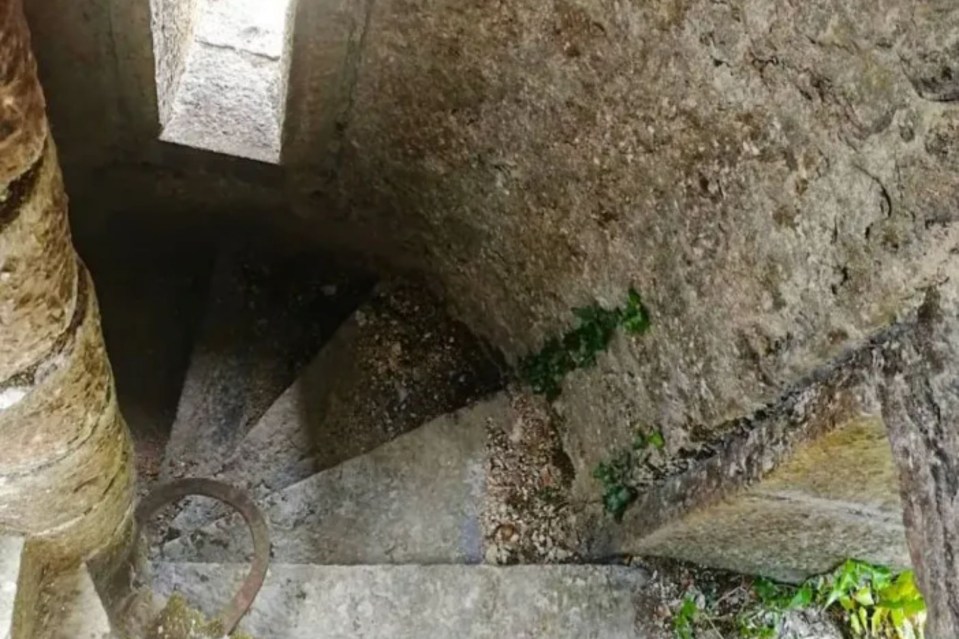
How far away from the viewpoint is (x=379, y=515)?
3109 mm

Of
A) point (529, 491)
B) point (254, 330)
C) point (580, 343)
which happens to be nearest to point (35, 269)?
point (580, 343)

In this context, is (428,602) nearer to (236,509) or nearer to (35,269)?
(236,509)

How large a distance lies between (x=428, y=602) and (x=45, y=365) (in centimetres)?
151

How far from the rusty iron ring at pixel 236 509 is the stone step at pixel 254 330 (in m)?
0.42

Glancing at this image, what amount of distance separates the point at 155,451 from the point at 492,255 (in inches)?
57.2

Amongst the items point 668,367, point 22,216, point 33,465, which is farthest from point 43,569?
point 668,367

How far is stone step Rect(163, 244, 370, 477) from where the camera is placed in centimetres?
351

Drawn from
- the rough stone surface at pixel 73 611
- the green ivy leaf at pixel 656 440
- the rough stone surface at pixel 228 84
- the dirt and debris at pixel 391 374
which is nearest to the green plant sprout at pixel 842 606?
the green ivy leaf at pixel 656 440

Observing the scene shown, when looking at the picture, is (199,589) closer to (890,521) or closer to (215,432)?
(215,432)

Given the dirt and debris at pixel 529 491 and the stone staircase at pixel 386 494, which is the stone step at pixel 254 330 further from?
the dirt and debris at pixel 529 491

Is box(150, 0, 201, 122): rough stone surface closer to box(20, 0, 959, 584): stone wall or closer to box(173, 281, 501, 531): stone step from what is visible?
box(20, 0, 959, 584): stone wall

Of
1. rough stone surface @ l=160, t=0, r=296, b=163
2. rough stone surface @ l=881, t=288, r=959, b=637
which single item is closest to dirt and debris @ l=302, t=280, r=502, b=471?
rough stone surface @ l=160, t=0, r=296, b=163

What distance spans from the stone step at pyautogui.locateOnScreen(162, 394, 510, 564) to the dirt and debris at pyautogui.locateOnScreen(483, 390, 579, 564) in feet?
0.18

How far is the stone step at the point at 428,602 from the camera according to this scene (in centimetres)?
269
